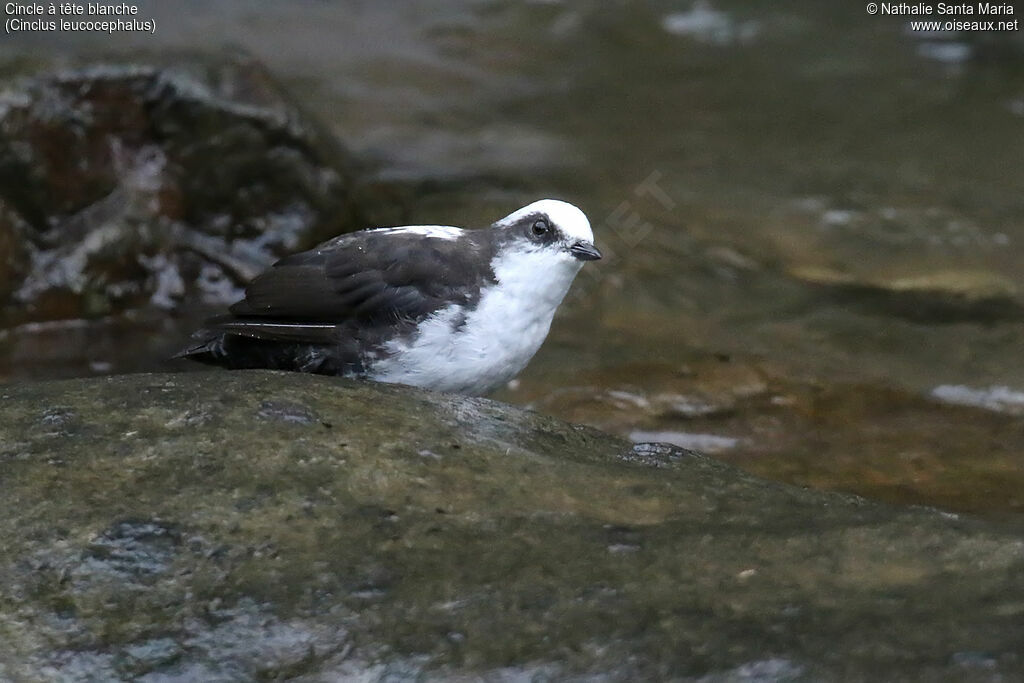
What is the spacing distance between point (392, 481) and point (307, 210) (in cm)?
Result: 454

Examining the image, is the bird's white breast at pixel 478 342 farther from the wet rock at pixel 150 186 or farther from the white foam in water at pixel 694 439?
the wet rock at pixel 150 186

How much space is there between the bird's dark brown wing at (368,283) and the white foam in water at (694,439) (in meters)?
1.42

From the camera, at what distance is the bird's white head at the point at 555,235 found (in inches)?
180

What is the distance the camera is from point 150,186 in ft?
23.6

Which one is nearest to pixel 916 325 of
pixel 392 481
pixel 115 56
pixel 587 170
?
pixel 587 170

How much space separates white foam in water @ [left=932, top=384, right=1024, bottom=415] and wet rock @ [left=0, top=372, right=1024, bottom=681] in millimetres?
2565

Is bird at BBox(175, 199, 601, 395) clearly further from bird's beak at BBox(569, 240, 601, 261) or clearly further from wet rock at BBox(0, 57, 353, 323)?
wet rock at BBox(0, 57, 353, 323)

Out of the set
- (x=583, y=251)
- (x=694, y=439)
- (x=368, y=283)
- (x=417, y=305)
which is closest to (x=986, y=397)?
(x=694, y=439)

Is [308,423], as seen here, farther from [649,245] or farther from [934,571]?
[649,245]

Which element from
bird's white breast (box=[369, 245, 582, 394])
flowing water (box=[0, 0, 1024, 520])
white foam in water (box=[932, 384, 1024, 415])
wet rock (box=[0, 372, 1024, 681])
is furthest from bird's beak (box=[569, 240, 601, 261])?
white foam in water (box=[932, 384, 1024, 415])

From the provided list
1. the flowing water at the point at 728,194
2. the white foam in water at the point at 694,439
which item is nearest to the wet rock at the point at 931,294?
the flowing water at the point at 728,194

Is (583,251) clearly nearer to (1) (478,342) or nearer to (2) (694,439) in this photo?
(1) (478,342)

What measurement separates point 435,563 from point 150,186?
4.98m

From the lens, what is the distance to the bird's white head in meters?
4.58
